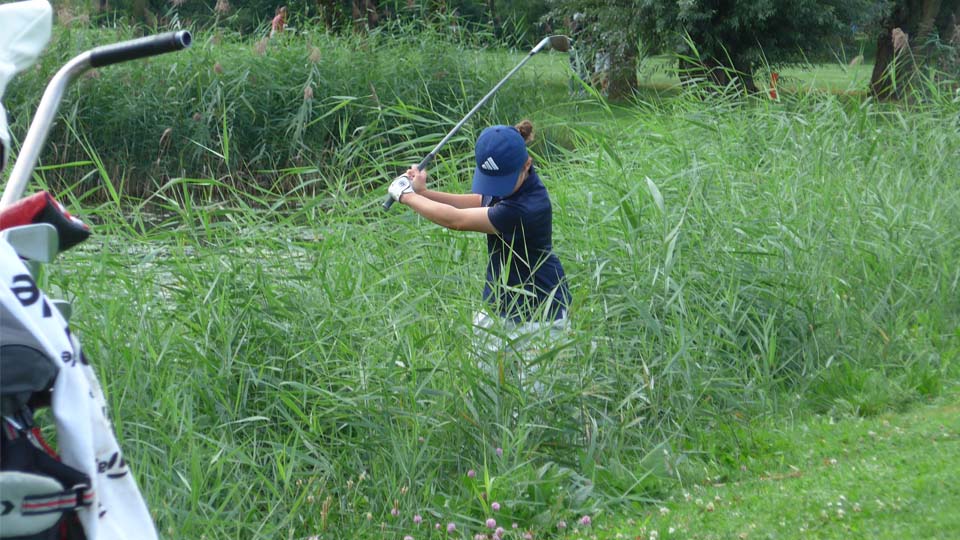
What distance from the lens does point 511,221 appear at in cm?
486

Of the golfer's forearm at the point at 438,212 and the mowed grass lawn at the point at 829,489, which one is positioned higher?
the golfer's forearm at the point at 438,212

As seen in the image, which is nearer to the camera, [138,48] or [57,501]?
[57,501]

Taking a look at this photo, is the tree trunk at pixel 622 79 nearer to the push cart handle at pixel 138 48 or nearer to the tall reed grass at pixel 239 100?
the tall reed grass at pixel 239 100

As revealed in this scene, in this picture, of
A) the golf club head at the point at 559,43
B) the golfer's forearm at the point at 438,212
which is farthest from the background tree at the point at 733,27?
the golfer's forearm at the point at 438,212

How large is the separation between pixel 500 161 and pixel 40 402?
125 inches

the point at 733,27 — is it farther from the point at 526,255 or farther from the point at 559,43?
the point at 526,255

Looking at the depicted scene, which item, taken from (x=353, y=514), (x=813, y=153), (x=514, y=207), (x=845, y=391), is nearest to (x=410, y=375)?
(x=353, y=514)

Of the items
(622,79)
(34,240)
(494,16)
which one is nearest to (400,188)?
(34,240)

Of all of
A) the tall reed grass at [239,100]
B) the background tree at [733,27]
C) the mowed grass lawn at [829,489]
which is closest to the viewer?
the mowed grass lawn at [829,489]

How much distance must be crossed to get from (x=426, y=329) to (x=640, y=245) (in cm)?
144

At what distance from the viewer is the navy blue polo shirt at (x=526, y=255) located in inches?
189

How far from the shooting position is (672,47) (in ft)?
47.5

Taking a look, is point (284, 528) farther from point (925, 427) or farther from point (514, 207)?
point (925, 427)

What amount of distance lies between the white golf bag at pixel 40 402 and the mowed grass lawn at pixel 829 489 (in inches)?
83.8
